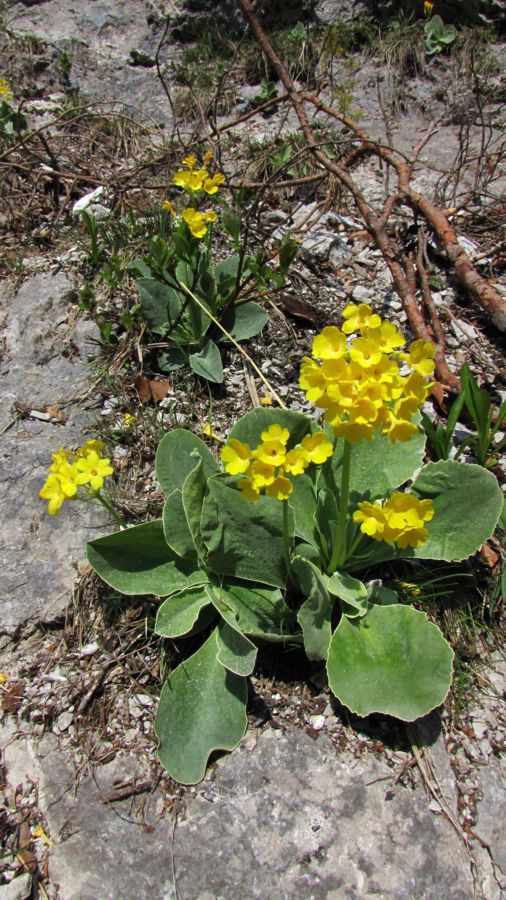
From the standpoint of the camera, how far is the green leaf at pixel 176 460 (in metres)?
2.15

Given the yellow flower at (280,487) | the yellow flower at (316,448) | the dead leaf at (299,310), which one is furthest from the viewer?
the dead leaf at (299,310)

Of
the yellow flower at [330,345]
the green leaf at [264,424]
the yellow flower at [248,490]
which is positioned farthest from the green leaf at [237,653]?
the yellow flower at [330,345]

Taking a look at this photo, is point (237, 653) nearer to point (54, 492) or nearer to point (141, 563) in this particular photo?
point (141, 563)

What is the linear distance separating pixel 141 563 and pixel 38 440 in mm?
808

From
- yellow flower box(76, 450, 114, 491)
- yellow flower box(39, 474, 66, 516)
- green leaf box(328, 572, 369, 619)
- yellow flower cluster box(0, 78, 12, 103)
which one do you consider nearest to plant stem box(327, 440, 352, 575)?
green leaf box(328, 572, 369, 619)

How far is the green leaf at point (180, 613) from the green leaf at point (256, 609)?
0.18 ft

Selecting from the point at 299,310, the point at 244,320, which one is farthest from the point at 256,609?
the point at 299,310

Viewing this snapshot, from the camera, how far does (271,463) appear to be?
146 cm

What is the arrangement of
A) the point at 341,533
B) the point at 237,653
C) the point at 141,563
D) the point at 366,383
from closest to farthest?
1. the point at 366,383
2. the point at 237,653
3. the point at 341,533
4. the point at 141,563

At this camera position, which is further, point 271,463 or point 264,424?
point 264,424

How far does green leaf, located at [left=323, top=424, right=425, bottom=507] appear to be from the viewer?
2158mm

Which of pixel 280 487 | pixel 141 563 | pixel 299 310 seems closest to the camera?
pixel 280 487

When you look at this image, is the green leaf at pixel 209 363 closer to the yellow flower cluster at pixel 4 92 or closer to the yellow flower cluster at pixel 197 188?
the yellow flower cluster at pixel 197 188

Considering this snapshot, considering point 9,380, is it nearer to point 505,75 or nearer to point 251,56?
point 251,56
